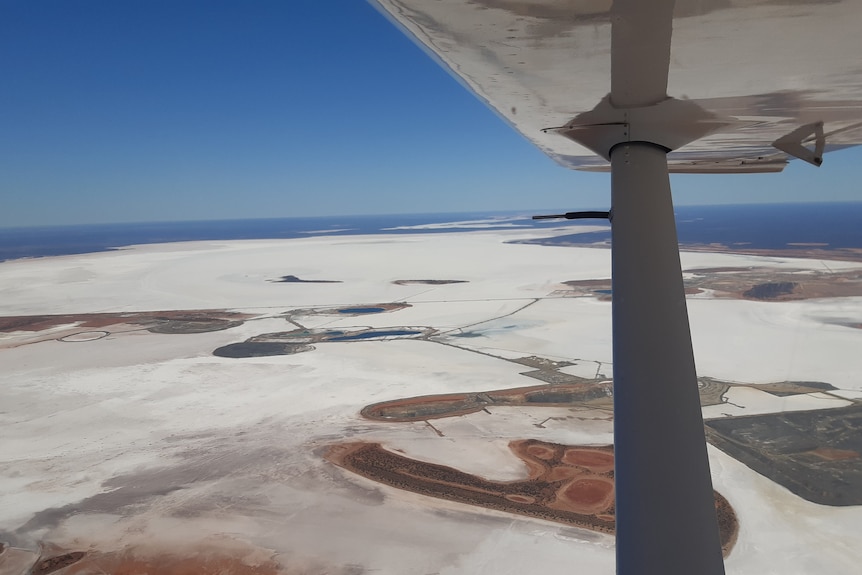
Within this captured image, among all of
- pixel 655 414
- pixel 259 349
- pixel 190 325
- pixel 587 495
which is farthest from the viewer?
pixel 190 325

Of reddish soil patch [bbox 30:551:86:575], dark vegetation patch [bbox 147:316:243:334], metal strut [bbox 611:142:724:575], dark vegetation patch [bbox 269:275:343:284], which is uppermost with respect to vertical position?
metal strut [bbox 611:142:724:575]

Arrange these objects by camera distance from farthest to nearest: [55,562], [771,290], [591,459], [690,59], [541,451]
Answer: [771,290] < [541,451] < [591,459] < [55,562] < [690,59]

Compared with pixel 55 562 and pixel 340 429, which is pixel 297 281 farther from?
pixel 55 562

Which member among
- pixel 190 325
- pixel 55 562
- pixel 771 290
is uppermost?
pixel 771 290

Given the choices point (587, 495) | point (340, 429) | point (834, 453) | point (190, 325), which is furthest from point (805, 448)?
point (190, 325)

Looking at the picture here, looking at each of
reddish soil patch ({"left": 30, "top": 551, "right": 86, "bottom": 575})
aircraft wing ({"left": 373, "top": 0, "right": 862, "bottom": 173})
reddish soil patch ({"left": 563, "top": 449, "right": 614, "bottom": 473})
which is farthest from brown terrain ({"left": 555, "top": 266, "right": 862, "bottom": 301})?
aircraft wing ({"left": 373, "top": 0, "right": 862, "bottom": 173})

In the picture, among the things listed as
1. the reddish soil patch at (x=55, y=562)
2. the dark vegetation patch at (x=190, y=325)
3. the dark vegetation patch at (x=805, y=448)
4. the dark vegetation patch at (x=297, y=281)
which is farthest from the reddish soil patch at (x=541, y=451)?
the dark vegetation patch at (x=297, y=281)

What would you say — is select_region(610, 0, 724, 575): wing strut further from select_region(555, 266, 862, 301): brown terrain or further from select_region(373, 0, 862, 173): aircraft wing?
select_region(555, 266, 862, 301): brown terrain
